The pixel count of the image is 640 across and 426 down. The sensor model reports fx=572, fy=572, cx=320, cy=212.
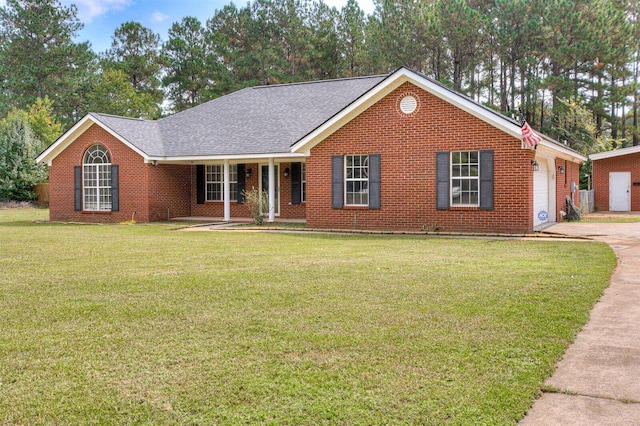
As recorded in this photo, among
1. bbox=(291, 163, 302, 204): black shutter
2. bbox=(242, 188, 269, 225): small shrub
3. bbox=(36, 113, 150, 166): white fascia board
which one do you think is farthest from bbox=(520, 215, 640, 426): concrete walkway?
bbox=(36, 113, 150, 166): white fascia board

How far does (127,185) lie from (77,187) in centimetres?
240

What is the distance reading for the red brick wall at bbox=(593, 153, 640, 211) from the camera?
84.7 ft

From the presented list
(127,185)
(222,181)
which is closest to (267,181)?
(222,181)

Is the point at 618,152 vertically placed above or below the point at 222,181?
above

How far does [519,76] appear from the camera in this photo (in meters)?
42.4

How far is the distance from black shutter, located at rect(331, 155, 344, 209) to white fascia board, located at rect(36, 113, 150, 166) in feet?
24.2

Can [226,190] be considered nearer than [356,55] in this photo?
Yes

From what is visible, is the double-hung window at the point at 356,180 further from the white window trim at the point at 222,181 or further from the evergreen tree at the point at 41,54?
the evergreen tree at the point at 41,54

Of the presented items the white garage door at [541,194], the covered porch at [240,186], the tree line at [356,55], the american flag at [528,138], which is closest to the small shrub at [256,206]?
the covered porch at [240,186]

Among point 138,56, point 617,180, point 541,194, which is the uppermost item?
point 138,56

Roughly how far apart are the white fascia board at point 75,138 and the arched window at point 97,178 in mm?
799

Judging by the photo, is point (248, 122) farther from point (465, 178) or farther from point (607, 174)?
point (607, 174)

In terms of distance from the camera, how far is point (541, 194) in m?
17.5

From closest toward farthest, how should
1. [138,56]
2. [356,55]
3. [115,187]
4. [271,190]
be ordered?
1. [271,190]
2. [115,187]
3. [356,55]
4. [138,56]
